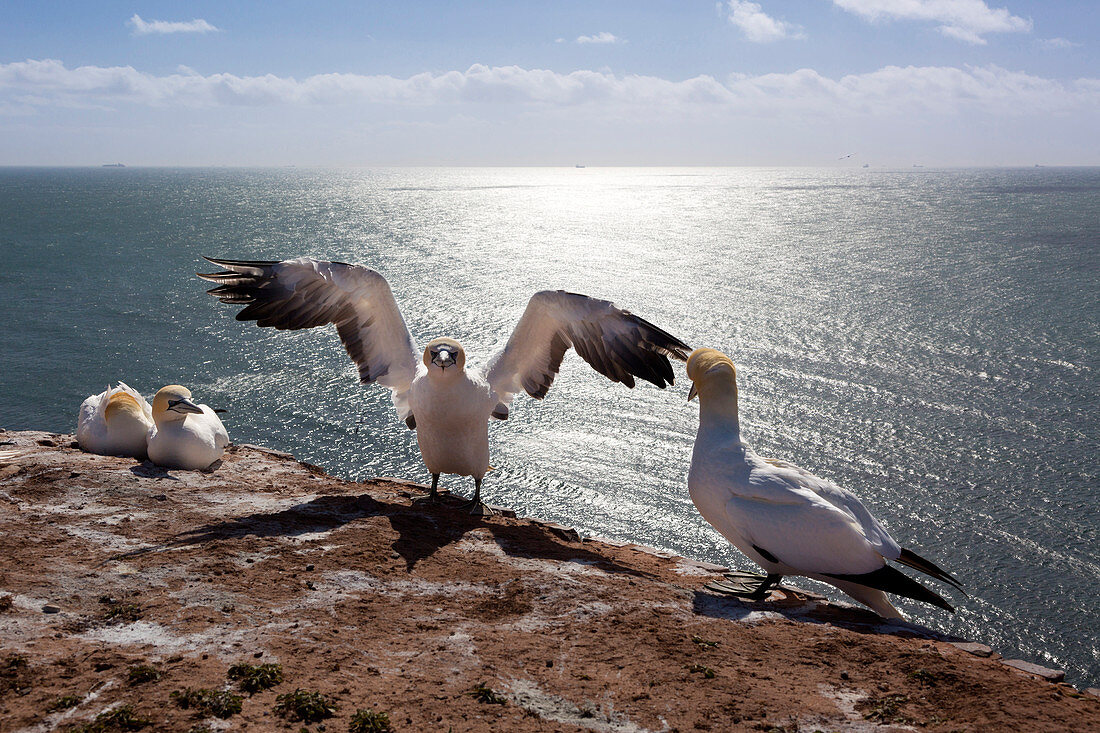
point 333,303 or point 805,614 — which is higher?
point 333,303

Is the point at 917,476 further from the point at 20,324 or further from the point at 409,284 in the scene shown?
the point at 20,324

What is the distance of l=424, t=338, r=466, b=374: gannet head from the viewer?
9.64m

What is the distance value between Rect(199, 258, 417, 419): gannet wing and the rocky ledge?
9.61 ft

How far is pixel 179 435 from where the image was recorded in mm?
11672

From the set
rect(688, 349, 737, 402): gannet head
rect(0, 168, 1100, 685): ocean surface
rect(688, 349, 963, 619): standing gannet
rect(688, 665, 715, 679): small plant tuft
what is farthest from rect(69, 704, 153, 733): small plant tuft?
rect(0, 168, 1100, 685): ocean surface

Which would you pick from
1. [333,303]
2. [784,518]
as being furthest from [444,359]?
[784,518]

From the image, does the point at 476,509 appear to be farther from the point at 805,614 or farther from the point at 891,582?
the point at 891,582

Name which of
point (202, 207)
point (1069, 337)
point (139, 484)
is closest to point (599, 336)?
point (139, 484)

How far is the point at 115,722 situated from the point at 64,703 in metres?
0.48

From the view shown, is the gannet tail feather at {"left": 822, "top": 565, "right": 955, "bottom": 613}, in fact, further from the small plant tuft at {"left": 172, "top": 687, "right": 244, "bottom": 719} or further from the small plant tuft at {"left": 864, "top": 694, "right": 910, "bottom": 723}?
the small plant tuft at {"left": 172, "top": 687, "right": 244, "bottom": 719}

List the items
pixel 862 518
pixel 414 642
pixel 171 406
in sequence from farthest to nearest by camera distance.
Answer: pixel 171 406 < pixel 862 518 < pixel 414 642

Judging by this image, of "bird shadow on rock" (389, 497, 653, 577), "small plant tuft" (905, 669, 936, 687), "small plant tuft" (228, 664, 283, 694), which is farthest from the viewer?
"bird shadow on rock" (389, 497, 653, 577)

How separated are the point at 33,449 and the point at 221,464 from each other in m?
3.01

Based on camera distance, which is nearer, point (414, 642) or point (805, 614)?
point (414, 642)
